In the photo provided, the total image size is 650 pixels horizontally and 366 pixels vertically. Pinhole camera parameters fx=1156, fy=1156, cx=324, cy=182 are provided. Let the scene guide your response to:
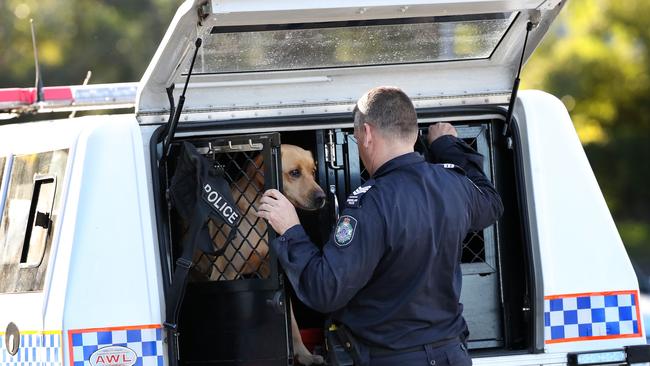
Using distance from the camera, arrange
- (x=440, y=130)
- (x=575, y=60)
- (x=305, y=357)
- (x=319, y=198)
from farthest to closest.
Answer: (x=575, y=60), (x=319, y=198), (x=305, y=357), (x=440, y=130)

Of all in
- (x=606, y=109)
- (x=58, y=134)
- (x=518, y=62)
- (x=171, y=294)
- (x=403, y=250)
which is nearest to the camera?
(x=403, y=250)

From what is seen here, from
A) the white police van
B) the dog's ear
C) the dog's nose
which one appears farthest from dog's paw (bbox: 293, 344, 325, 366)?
the dog's ear

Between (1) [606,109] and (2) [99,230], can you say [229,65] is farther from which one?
(1) [606,109]

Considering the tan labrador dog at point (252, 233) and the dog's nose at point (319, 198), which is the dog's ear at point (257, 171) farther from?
the dog's nose at point (319, 198)

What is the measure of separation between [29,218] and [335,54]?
1269 millimetres

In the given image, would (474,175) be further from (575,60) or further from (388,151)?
(575,60)

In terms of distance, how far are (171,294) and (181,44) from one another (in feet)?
2.71

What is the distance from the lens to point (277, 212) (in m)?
3.76

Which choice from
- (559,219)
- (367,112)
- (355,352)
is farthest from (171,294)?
(559,219)

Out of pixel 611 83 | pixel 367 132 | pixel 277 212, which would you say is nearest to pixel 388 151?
pixel 367 132

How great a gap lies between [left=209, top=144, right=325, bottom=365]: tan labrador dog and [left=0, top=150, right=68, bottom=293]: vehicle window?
23.2 inches

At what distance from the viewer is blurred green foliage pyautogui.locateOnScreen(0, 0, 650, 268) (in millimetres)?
24109

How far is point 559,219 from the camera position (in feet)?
13.7

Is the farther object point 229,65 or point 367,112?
point 229,65
